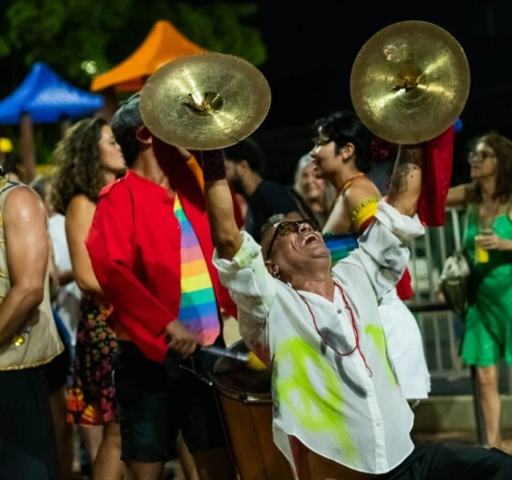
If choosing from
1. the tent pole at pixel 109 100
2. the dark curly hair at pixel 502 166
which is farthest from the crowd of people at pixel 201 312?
the tent pole at pixel 109 100

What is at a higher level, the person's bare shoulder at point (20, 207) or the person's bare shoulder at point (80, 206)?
the person's bare shoulder at point (20, 207)

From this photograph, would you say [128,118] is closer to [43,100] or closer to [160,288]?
[160,288]

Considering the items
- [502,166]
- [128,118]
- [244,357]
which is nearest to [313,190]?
[502,166]

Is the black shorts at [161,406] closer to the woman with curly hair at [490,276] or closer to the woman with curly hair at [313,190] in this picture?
the woman with curly hair at [490,276]

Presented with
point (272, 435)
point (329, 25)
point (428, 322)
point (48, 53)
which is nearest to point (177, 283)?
point (272, 435)

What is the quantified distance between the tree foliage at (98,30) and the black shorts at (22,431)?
2228 centimetres

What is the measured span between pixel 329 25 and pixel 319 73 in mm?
1650

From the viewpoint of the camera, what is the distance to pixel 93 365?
561cm

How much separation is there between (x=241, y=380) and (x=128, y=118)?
1172 mm

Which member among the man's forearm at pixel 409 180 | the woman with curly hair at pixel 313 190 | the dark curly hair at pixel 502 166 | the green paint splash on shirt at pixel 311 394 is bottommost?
the woman with curly hair at pixel 313 190

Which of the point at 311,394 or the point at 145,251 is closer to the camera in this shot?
the point at 311,394

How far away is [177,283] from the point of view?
14.4 ft

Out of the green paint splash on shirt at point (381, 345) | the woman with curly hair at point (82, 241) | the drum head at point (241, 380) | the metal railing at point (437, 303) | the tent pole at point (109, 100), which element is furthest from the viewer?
the tent pole at point (109, 100)

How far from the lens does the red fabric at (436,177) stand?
3834 millimetres
